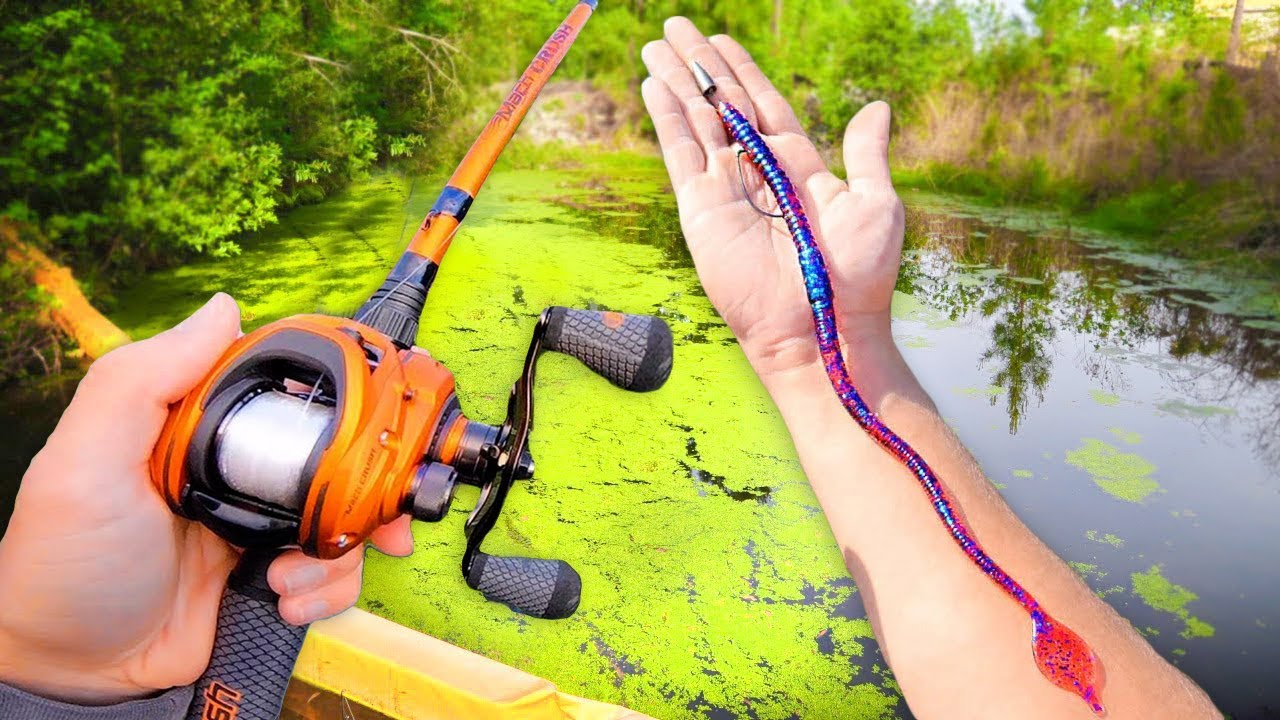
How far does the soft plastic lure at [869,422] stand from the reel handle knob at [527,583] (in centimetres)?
32

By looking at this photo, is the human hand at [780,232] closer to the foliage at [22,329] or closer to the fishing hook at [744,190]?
the fishing hook at [744,190]

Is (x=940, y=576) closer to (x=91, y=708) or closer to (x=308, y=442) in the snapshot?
(x=308, y=442)

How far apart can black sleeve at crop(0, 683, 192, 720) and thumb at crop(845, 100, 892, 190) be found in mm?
746

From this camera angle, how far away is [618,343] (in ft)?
1.77

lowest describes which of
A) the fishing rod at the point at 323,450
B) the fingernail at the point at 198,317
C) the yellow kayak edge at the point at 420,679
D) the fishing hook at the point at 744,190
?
the yellow kayak edge at the point at 420,679

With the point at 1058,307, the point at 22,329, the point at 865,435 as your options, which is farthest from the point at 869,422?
the point at 22,329

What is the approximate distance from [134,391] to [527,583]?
336 millimetres

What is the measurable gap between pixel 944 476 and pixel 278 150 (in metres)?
1.36

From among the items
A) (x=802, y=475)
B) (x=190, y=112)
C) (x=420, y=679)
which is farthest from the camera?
(x=802, y=475)

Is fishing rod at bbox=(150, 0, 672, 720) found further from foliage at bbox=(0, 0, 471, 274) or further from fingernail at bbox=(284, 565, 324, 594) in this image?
foliage at bbox=(0, 0, 471, 274)

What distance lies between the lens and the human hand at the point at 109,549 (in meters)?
0.44

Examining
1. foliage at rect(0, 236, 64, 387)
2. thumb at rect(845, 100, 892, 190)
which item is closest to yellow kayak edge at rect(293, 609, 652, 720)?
thumb at rect(845, 100, 892, 190)

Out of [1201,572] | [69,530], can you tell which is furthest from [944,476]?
[1201,572]

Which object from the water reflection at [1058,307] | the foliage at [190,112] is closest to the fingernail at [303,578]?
the foliage at [190,112]
